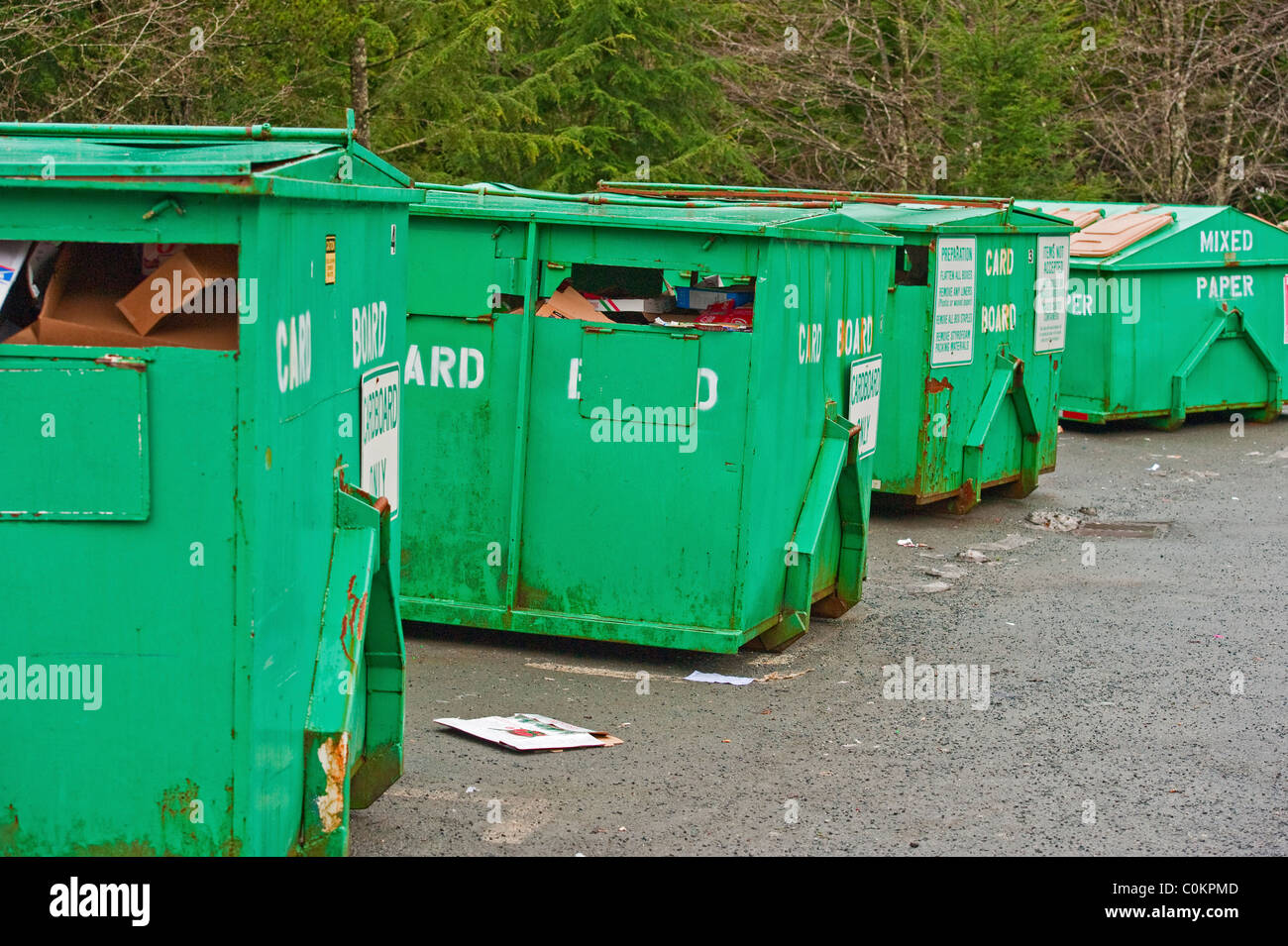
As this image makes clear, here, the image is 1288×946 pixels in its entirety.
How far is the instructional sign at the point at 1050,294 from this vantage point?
34.7 ft

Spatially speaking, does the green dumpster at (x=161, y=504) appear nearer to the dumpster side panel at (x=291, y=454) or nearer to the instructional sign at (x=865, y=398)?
the dumpster side panel at (x=291, y=454)

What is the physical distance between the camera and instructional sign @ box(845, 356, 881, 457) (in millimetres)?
7035

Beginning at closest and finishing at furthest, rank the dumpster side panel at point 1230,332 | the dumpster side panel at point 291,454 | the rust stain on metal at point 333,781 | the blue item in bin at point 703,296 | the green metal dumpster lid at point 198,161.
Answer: the green metal dumpster lid at point 198,161 < the dumpster side panel at point 291,454 < the rust stain on metal at point 333,781 < the blue item in bin at point 703,296 < the dumpster side panel at point 1230,332

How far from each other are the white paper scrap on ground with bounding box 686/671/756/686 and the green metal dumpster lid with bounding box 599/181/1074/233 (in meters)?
3.89

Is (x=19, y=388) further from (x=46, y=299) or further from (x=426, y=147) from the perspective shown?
(x=426, y=147)

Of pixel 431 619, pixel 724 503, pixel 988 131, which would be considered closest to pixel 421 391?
pixel 431 619

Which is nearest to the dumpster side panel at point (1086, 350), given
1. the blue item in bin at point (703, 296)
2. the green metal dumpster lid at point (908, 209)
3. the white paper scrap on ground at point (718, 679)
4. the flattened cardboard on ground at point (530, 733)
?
the green metal dumpster lid at point (908, 209)

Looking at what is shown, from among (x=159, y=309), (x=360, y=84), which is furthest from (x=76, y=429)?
(x=360, y=84)

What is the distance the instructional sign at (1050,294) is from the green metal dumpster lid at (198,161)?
7022 mm

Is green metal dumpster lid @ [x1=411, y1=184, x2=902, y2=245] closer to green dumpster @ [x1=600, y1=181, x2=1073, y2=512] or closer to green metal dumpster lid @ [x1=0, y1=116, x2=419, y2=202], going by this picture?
green metal dumpster lid @ [x1=0, y1=116, x2=419, y2=202]

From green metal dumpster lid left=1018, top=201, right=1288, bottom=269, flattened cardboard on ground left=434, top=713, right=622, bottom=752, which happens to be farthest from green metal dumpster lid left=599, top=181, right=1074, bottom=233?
flattened cardboard on ground left=434, top=713, right=622, bottom=752

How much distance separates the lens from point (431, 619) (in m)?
6.42

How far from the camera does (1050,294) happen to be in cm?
1077

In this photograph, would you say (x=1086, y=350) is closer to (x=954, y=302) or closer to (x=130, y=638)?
(x=954, y=302)
